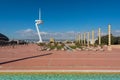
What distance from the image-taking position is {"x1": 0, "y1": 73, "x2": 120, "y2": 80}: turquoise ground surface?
850cm

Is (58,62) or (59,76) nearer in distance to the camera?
(59,76)

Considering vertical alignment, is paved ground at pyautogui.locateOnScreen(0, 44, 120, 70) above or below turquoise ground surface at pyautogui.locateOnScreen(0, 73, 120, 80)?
above

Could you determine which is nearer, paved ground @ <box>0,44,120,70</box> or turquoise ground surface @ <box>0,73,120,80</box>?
turquoise ground surface @ <box>0,73,120,80</box>

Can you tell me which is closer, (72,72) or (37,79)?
(37,79)

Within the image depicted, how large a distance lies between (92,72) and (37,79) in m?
2.40

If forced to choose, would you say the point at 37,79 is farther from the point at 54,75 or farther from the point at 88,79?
the point at 88,79

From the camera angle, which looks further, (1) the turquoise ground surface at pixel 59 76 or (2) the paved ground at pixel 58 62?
(2) the paved ground at pixel 58 62

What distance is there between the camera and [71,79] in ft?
27.6

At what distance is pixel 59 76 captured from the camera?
8773mm

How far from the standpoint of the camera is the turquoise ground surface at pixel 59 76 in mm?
8500

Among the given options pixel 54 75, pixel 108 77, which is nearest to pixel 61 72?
pixel 54 75

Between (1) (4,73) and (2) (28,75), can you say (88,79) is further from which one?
(1) (4,73)

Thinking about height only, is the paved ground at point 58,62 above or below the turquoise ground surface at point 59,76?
above

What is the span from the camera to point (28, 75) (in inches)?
348
